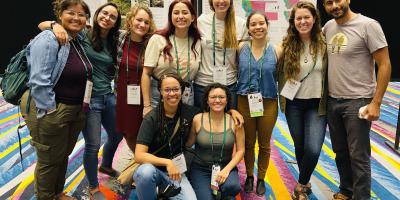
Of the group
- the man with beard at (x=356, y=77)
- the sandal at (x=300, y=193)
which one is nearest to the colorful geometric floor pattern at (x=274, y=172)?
the sandal at (x=300, y=193)

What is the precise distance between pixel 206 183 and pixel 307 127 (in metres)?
0.88

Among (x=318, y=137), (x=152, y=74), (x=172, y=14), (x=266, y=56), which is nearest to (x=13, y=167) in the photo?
(x=152, y=74)

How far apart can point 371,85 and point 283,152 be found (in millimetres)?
1789

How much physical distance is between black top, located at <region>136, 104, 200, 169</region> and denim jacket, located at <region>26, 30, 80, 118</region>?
62 centimetres

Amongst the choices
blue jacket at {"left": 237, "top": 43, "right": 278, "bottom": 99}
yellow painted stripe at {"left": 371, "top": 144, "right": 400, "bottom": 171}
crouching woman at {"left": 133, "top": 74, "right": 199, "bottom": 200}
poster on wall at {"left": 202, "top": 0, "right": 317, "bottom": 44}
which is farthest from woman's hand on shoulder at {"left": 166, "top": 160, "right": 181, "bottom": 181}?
poster on wall at {"left": 202, "top": 0, "right": 317, "bottom": 44}

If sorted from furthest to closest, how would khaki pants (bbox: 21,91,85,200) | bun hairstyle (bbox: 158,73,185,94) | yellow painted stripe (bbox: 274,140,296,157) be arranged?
yellow painted stripe (bbox: 274,140,296,157)
bun hairstyle (bbox: 158,73,185,94)
khaki pants (bbox: 21,91,85,200)

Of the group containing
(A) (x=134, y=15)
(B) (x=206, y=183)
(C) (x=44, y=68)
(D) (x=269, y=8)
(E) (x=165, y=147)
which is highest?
(D) (x=269, y=8)

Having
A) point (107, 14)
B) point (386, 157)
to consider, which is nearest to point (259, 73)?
point (107, 14)

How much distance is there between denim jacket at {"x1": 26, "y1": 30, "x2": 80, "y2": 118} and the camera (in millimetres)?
2104

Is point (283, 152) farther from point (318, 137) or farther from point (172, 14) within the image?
point (172, 14)

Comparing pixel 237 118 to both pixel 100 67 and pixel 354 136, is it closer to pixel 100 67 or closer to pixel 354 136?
pixel 354 136

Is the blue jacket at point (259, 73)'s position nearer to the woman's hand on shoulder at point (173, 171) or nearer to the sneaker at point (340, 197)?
the woman's hand on shoulder at point (173, 171)

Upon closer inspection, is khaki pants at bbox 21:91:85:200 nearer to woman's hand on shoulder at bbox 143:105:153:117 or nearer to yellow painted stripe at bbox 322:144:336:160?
woman's hand on shoulder at bbox 143:105:153:117

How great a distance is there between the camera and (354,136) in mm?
2389
